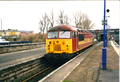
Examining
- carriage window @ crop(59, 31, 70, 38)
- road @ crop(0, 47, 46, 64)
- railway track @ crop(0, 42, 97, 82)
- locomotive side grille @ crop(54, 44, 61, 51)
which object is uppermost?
carriage window @ crop(59, 31, 70, 38)

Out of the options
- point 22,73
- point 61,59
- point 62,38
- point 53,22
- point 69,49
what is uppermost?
point 53,22

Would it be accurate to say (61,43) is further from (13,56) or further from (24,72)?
(13,56)

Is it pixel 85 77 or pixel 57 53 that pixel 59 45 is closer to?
pixel 57 53

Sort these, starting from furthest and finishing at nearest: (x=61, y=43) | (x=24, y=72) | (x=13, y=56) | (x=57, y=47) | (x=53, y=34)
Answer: (x=13, y=56) < (x=53, y=34) < (x=57, y=47) < (x=61, y=43) < (x=24, y=72)

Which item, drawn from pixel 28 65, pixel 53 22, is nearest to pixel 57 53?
pixel 28 65

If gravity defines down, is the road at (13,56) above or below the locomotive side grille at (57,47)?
below

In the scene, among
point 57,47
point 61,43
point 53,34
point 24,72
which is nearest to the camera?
point 24,72

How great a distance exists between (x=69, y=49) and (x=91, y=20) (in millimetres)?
51511

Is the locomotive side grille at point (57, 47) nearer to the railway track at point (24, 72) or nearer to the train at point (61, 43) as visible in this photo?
the train at point (61, 43)

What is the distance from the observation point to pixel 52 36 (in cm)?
1167

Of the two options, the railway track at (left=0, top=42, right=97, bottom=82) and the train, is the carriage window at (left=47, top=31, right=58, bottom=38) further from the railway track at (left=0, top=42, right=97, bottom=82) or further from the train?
the railway track at (left=0, top=42, right=97, bottom=82)

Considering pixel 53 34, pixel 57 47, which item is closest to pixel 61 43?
pixel 57 47

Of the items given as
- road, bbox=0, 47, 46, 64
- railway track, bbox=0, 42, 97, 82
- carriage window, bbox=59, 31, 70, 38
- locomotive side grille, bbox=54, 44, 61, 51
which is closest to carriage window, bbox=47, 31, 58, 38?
carriage window, bbox=59, 31, 70, 38

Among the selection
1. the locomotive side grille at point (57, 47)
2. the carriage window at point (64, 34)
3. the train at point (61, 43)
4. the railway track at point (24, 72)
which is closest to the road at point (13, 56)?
the railway track at point (24, 72)
